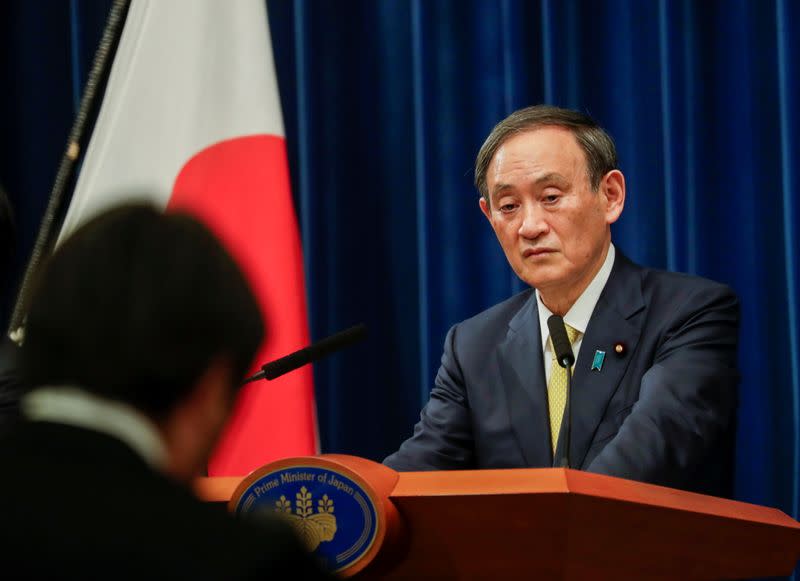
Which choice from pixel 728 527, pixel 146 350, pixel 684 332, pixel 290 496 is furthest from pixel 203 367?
pixel 684 332

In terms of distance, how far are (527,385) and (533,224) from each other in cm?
36

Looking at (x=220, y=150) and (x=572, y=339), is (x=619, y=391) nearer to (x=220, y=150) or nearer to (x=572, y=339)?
(x=572, y=339)

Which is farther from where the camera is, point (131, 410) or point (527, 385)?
point (527, 385)

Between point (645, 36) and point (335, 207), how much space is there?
100 cm

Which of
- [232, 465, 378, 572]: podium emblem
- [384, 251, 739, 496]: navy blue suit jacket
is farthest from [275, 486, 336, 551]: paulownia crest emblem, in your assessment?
[384, 251, 739, 496]: navy blue suit jacket

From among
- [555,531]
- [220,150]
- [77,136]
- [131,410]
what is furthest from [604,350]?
[131,410]

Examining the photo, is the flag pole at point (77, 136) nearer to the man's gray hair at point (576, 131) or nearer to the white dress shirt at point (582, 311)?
the man's gray hair at point (576, 131)

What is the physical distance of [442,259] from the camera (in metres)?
3.04

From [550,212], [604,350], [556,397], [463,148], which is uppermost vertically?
[463,148]

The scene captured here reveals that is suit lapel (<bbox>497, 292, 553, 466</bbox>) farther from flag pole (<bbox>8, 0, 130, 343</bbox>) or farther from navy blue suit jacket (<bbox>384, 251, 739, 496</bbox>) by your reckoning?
flag pole (<bbox>8, 0, 130, 343</bbox>)

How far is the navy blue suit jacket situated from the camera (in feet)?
6.09

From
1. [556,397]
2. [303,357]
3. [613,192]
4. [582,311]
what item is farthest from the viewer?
[613,192]

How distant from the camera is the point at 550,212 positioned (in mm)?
2342

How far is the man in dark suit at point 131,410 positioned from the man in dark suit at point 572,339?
4.18 ft
